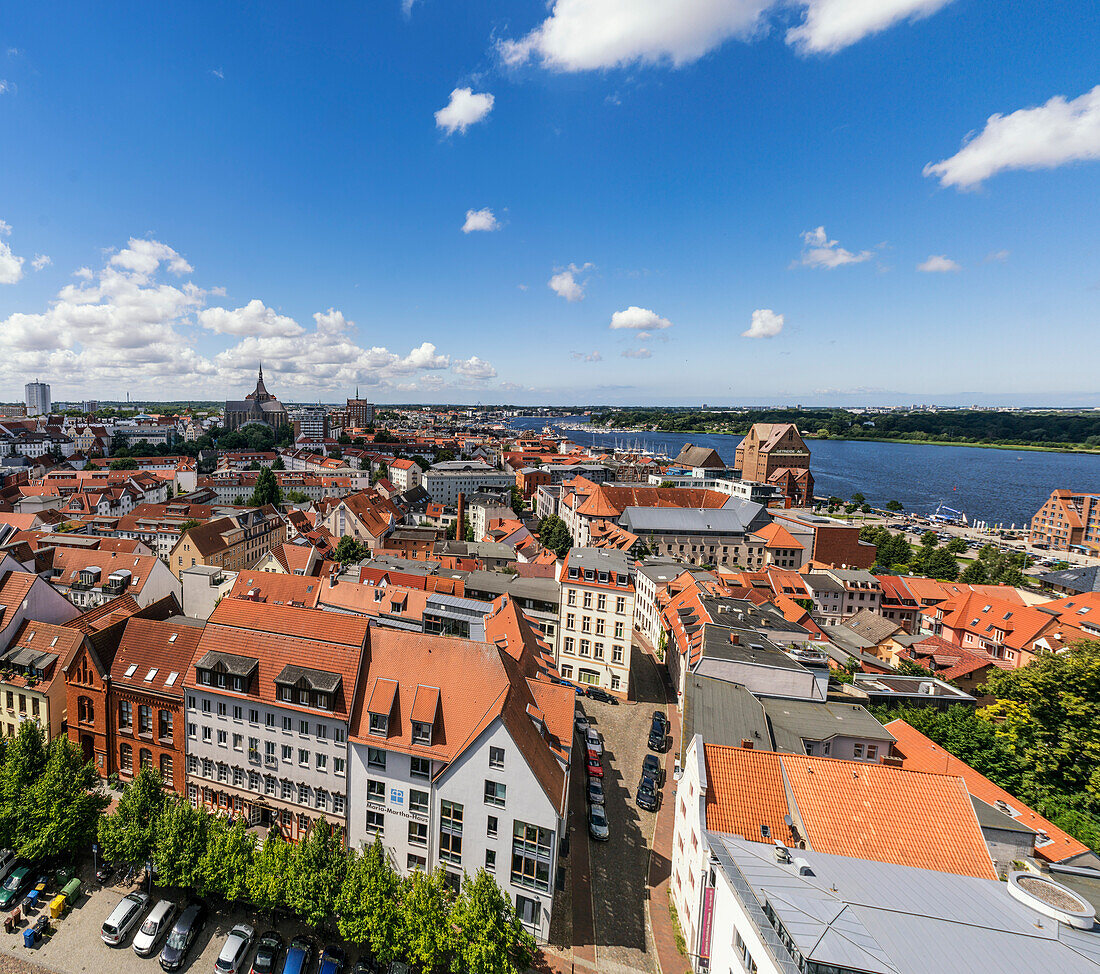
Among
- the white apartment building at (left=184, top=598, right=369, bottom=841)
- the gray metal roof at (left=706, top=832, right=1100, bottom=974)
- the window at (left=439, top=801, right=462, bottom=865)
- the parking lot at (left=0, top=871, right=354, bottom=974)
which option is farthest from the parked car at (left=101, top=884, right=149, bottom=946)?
the gray metal roof at (left=706, top=832, right=1100, bottom=974)

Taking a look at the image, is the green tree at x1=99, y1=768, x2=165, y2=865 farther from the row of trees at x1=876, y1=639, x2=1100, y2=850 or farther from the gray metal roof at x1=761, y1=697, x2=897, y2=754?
the row of trees at x1=876, y1=639, x2=1100, y2=850

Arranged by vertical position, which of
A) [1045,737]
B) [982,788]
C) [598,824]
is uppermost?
[982,788]

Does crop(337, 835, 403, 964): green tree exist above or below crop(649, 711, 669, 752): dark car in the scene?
above

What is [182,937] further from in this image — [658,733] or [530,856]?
[658,733]

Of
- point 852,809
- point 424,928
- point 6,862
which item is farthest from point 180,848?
point 852,809

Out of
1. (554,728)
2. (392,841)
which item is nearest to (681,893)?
(554,728)

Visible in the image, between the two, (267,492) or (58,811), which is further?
(267,492)
